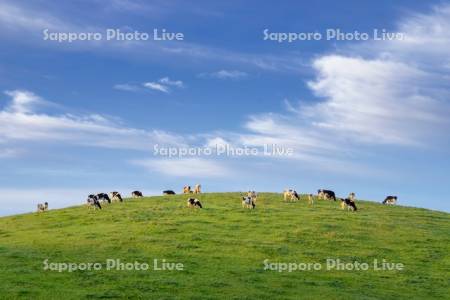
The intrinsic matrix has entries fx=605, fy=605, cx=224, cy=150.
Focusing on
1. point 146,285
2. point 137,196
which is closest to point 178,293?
point 146,285

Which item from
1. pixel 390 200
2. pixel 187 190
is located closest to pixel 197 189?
pixel 187 190

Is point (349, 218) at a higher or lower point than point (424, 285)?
higher

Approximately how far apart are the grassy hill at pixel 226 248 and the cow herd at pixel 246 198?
104 cm

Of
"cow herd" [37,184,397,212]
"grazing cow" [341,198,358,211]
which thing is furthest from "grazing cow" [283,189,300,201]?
"grazing cow" [341,198,358,211]

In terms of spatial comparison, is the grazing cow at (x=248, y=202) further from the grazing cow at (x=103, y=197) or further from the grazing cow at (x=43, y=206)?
the grazing cow at (x=43, y=206)

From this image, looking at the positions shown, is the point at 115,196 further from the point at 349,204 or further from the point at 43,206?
the point at 349,204

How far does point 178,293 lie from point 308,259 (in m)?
13.3

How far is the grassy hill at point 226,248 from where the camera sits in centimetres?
3266

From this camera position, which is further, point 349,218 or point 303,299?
point 349,218

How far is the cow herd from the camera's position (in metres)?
58.9

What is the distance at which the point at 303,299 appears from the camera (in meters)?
31.8

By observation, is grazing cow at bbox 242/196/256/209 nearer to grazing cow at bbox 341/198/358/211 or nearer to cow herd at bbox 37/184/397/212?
cow herd at bbox 37/184/397/212

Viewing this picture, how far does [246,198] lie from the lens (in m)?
59.0

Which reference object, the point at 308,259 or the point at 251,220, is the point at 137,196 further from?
the point at 308,259
